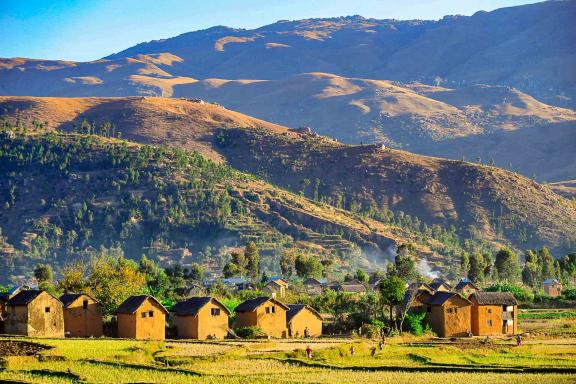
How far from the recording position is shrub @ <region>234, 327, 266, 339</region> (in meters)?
82.6

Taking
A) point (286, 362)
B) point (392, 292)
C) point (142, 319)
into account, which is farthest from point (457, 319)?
point (286, 362)

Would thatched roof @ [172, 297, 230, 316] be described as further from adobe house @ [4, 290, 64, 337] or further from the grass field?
adobe house @ [4, 290, 64, 337]

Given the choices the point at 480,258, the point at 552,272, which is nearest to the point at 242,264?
the point at 480,258

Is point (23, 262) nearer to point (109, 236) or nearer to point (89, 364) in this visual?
point (109, 236)

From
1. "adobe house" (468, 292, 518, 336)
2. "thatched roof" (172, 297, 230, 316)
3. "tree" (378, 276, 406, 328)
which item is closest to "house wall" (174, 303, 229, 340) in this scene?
"thatched roof" (172, 297, 230, 316)

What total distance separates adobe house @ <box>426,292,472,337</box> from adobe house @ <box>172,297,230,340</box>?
1863 centimetres

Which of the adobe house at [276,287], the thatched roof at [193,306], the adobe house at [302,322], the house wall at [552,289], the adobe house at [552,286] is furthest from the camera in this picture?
the adobe house at [552,286]

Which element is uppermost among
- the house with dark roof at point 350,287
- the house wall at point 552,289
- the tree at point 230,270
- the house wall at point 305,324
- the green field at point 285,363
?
the tree at point 230,270

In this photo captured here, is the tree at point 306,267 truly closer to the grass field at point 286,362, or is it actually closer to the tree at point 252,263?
the tree at point 252,263

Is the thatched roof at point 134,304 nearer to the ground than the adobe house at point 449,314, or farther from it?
farther from it

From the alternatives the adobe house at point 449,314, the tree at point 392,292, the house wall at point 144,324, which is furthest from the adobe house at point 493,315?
the house wall at point 144,324

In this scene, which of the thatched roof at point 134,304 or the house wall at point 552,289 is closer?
the thatched roof at point 134,304

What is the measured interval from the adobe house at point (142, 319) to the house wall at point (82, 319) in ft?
6.17

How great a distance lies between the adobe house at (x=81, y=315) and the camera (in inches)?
3157
